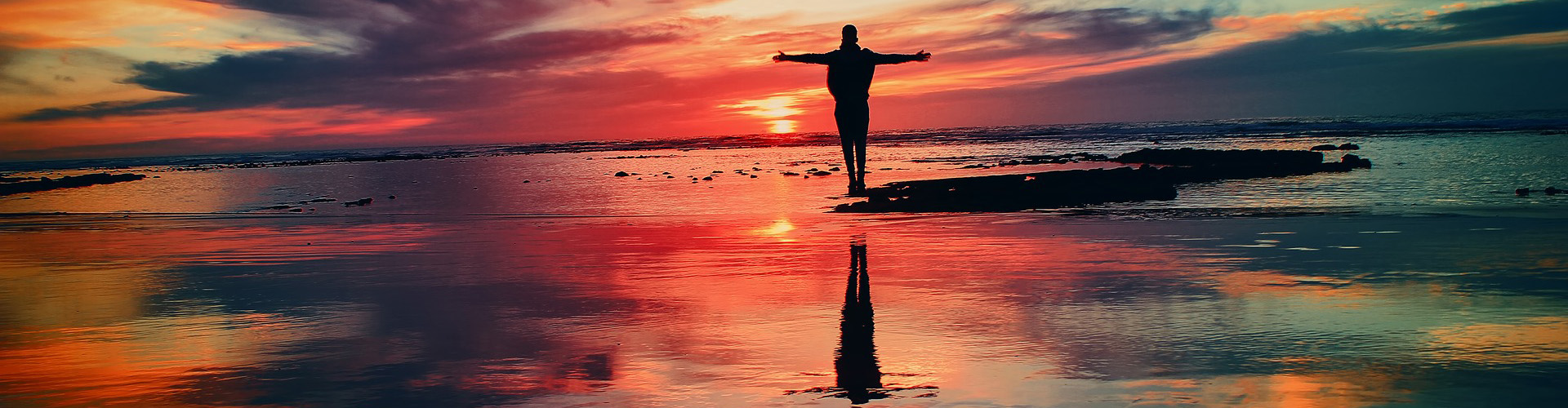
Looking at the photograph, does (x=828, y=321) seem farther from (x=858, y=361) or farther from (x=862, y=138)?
(x=862, y=138)

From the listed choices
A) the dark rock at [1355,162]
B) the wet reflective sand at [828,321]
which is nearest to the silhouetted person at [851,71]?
the wet reflective sand at [828,321]

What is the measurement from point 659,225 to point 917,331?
812 centimetres

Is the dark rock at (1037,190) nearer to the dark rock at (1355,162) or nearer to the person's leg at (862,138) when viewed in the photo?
the person's leg at (862,138)

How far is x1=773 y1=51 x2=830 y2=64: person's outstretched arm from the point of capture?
14.5 m

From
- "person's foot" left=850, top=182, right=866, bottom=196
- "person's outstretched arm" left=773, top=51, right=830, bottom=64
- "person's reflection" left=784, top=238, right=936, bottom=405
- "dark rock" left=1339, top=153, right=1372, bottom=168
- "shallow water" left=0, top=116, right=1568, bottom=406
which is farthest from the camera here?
"dark rock" left=1339, top=153, right=1372, bottom=168

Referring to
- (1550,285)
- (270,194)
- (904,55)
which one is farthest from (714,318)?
(270,194)

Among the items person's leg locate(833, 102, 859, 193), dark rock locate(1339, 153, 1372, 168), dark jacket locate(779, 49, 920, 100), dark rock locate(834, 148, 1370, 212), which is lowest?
dark rock locate(1339, 153, 1372, 168)

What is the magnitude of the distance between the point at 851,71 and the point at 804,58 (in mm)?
791

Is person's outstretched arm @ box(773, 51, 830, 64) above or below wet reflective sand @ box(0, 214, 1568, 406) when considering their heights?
above

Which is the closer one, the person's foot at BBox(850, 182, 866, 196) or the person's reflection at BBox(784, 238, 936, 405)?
the person's reflection at BBox(784, 238, 936, 405)

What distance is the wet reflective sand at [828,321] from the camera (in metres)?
4.36

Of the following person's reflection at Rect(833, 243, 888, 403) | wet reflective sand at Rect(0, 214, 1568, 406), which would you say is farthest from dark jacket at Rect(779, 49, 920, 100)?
person's reflection at Rect(833, 243, 888, 403)

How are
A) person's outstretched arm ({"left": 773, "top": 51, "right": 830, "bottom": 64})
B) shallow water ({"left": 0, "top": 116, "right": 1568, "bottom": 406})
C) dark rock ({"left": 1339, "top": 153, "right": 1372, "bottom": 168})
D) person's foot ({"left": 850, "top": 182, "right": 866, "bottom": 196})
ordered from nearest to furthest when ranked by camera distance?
shallow water ({"left": 0, "top": 116, "right": 1568, "bottom": 406}) → person's outstretched arm ({"left": 773, "top": 51, "right": 830, "bottom": 64}) → person's foot ({"left": 850, "top": 182, "right": 866, "bottom": 196}) → dark rock ({"left": 1339, "top": 153, "right": 1372, "bottom": 168})

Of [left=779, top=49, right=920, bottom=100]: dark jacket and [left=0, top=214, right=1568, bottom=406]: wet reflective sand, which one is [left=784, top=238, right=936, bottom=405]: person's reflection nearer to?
[left=0, top=214, right=1568, bottom=406]: wet reflective sand
